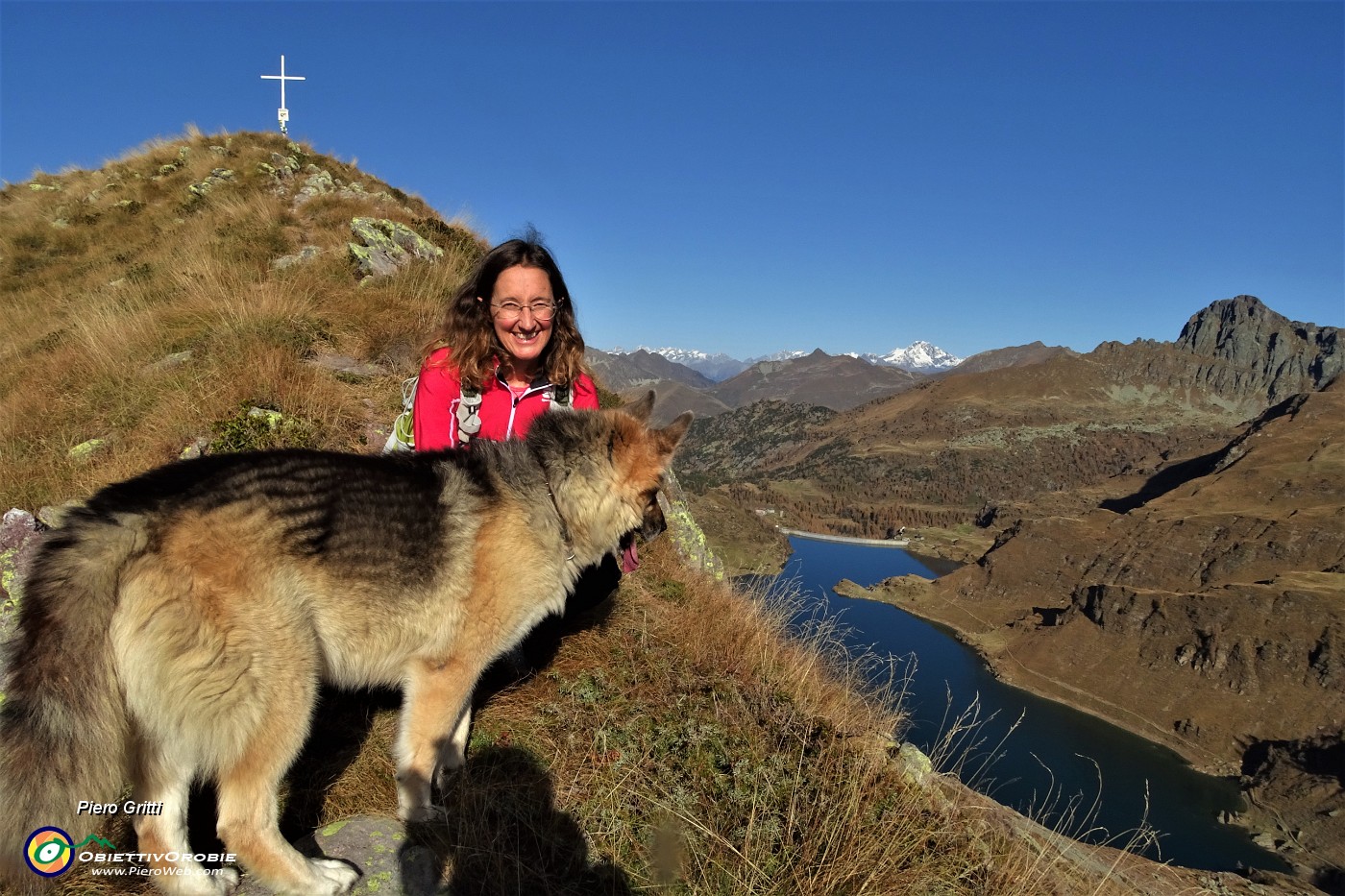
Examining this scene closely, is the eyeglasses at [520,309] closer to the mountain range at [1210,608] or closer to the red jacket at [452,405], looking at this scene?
the red jacket at [452,405]

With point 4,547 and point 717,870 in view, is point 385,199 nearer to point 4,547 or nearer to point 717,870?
point 4,547

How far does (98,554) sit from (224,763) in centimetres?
113

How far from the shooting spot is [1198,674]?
81.2 m

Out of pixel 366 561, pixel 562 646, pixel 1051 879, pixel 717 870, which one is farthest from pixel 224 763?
pixel 1051 879

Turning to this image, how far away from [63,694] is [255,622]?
65cm

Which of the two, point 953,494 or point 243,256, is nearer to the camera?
point 243,256

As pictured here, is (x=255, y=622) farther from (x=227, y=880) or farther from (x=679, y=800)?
(x=679, y=800)

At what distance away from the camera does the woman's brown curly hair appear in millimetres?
5488

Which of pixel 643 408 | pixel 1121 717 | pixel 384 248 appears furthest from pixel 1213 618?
pixel 643 408

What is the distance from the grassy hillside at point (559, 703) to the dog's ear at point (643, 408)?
239 centimetres

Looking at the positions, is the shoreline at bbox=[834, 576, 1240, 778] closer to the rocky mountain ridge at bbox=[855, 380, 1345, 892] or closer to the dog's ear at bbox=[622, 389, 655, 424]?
the rocky mountain ridge at bbox=[855, 380, 1345, 892]

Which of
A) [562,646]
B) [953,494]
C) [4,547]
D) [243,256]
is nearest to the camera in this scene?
[4,547]

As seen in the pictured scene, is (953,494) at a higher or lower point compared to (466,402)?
lower

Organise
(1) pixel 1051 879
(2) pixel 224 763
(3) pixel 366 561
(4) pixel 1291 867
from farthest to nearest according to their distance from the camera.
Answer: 1. (4) pixel 1291 867
2. (1) pixel 1051 879
3. (3) pixel 366 561
4. (2) pixel 224 763
